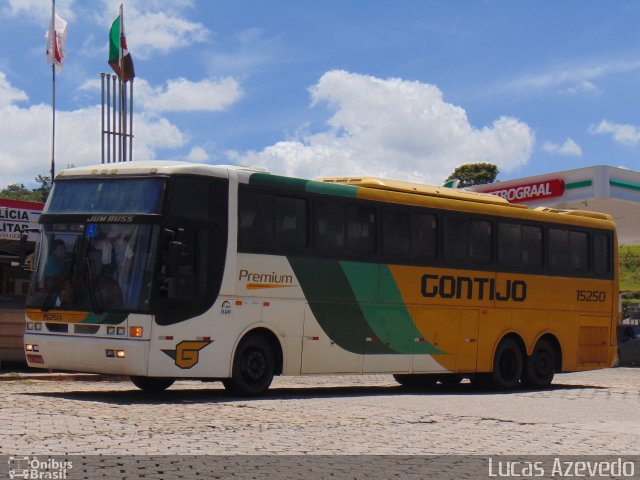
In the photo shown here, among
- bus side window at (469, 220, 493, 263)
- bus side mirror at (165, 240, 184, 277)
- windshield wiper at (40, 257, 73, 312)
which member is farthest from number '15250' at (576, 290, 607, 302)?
windshield wiper at (40, 257, 73, 312)

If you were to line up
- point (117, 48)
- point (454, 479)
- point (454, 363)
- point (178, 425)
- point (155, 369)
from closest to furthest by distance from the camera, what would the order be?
point (454, 479), point (178, 425), point (155, 369), point (454, 363), point (117, 48)

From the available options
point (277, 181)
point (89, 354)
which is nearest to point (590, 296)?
point (277, 181)

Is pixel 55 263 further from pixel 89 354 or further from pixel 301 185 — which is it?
pixel 301 185

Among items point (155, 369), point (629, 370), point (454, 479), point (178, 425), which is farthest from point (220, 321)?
point (629, 370)

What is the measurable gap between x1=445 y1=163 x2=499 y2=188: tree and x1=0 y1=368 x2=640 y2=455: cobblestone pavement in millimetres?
84428

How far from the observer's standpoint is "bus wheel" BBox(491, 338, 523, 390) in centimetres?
2117

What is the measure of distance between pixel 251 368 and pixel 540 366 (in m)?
8.01

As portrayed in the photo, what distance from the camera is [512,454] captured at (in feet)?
33.7

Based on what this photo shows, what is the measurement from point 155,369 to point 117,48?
24540mm

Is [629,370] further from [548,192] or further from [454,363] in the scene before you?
[454,363]

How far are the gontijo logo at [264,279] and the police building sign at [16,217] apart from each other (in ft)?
37.7

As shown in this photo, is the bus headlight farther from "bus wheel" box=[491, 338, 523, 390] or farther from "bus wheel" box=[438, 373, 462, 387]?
"bus wheel" box=[438, 373, 462, 387]

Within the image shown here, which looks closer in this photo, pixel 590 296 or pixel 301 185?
pixel 301 185

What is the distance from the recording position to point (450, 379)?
22578 mm
